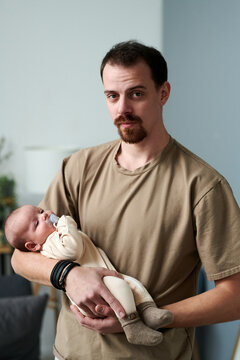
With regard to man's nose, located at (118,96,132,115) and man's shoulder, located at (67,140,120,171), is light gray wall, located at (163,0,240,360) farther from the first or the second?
man's nose, located at (118,96,132,115)

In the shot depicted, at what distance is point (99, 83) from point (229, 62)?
6.10ft

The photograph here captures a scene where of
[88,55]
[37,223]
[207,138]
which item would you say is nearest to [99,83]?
[88,55]

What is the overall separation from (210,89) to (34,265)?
1.54m

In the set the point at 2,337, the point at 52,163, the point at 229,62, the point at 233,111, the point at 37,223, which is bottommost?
the point at 2,337

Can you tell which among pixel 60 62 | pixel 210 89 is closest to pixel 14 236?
pixel 210 89

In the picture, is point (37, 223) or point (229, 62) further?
point (229, 62)

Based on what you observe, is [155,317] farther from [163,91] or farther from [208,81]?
[208,81]

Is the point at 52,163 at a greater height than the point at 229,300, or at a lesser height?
lesser

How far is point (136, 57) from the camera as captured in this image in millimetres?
1356

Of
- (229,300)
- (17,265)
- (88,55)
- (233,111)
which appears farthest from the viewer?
(88,55)

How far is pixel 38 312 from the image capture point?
2980mm

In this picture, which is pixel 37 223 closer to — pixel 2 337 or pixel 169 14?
pixel 2 337

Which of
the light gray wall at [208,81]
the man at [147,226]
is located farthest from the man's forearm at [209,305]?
the light gray wall at [208,81]

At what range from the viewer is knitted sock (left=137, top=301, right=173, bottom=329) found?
1.26 m
